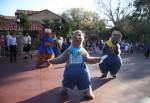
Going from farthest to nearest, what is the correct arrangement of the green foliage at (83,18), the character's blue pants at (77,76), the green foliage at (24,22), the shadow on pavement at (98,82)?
the green foliage at (83,18) < the green foliage at (24,22) < the shadow on pavement at (98,82) < the character's blue pants at (77,76)

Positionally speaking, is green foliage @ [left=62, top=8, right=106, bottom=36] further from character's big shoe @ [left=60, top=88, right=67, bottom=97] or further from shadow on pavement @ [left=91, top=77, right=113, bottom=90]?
character's big shoe @ [left=60, top=88, right=67, bottom=97]

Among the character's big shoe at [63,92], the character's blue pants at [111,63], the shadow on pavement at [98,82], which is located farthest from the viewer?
the character's blue pants at [111,63]

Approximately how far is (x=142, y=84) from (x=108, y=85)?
104 cm

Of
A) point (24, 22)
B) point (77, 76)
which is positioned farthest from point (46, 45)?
point (24, 22)

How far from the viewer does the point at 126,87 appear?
9.30 meters

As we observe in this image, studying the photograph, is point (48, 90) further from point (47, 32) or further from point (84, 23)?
point (84, 23)

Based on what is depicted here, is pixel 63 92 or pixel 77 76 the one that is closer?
pixel 77 76

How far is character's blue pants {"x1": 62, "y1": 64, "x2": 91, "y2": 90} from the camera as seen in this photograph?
770cm

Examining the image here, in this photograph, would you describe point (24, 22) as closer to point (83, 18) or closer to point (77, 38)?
point (77, 38)

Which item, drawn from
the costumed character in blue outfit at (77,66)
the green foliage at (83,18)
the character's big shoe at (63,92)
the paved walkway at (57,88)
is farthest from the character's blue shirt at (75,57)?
the green foliage at (83,18)

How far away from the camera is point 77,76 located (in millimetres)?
7699

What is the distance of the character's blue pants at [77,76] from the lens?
25.3ft

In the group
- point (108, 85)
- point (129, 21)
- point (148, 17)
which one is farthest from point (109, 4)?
point (108, 85)

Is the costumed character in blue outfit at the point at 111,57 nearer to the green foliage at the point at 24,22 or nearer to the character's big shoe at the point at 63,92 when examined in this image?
the character's big shoe at the point at 63,92
